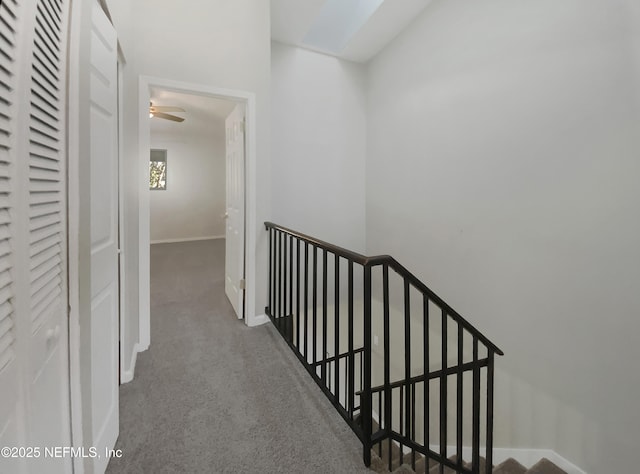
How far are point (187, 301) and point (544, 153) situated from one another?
11.7 ft

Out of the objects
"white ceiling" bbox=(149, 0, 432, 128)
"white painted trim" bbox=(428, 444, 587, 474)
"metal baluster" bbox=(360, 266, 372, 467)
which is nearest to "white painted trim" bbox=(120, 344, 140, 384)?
"metal baluster" bbox=(360, 266, 372, 467)

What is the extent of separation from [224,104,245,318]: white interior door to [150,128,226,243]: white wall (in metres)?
3.99

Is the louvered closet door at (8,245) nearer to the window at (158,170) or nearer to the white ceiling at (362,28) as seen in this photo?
the white ceiling at (362,28)

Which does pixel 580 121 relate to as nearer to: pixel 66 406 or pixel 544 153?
pixel 544 153

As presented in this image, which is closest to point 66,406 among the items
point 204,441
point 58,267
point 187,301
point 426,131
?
point 58,267

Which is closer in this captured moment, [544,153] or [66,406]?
[66,406]

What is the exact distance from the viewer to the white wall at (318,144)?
3291mm

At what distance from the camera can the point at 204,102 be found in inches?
191

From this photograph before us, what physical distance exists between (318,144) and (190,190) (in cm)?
474

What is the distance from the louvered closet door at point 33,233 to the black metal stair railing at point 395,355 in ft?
3.41

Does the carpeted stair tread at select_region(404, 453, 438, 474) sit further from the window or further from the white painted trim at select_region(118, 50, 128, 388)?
the window

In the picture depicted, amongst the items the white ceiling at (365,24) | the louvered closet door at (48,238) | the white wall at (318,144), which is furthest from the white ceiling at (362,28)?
the louvered closet door at (48,238)

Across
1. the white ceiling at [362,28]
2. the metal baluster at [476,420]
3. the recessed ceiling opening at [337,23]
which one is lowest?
the metal baluster at [476,420]

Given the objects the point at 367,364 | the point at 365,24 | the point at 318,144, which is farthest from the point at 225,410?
the point at 365,24
